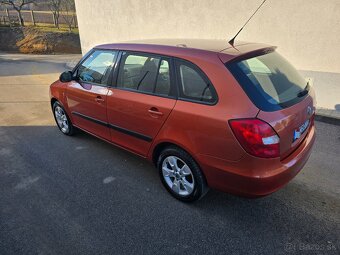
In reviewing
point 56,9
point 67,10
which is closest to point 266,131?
point 56,9

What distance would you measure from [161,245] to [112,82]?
1.98m

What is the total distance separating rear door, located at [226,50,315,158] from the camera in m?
2.24

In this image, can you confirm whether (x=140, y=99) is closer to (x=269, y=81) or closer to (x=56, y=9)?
(x=269, y=81)

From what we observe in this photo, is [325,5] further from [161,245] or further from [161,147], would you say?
[161,245]

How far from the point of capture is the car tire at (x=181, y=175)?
2.64 metres

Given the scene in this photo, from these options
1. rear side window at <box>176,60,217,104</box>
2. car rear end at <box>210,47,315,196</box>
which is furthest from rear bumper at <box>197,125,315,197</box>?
rear side window at <box>176,60,217,104</box>

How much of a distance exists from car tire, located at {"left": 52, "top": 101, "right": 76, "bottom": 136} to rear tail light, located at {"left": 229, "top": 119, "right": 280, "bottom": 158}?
3.14 m

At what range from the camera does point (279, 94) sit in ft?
7.99

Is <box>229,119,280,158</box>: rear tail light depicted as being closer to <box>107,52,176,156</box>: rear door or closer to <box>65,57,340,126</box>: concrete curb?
<box>107,52,176,156</box>: rear door

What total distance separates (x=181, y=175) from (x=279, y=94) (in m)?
1.25

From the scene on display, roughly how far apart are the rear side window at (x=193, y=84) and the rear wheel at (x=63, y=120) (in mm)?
2565

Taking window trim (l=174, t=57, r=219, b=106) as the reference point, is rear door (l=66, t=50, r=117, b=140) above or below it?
below

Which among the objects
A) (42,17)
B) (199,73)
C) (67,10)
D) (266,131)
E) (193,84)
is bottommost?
(42,17)

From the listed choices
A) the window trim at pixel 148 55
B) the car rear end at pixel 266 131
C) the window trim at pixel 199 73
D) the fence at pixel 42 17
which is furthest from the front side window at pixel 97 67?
the fence at pixel 42 17
